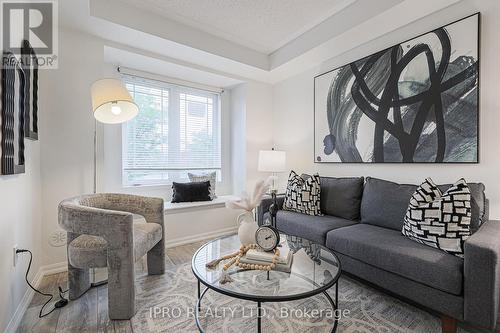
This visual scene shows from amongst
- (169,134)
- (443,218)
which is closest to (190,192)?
(169,134)

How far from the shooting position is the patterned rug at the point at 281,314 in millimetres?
1514

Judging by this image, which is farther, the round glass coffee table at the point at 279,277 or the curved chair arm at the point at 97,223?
the curved chair arm at the point at 97,223

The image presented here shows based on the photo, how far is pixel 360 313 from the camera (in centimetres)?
164

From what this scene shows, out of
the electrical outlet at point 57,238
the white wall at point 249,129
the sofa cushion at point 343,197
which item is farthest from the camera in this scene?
the white wall at point 249,129

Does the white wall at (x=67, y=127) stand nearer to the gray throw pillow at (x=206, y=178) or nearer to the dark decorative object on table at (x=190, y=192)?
the dark decorative object on table at (x=190, y=192)

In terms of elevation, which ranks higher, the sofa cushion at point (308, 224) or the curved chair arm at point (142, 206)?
the curved chair arm at point (142, 206)

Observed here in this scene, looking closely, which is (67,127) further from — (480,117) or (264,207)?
(480,117)

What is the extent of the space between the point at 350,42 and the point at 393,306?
255 cm

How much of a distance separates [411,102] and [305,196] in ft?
4.47

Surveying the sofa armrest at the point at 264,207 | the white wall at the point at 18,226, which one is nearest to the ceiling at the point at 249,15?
the white wall at the point at 18,226

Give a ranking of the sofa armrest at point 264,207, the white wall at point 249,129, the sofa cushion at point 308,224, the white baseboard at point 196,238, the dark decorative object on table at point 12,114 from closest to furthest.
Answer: the dark decorative object on table at point 12,114
the sofa cushion at point 308,224
the sofa armrest at point 264,207
the white baseboard at point 196,238
the white wall at point 249,129

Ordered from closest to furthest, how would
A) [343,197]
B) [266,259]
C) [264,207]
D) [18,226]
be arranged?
[266,259] → [18,226] → [343,197] → [264,207]

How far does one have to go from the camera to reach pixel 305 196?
8.63 feet

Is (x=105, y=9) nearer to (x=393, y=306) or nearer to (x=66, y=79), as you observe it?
(x=66, y=79)
